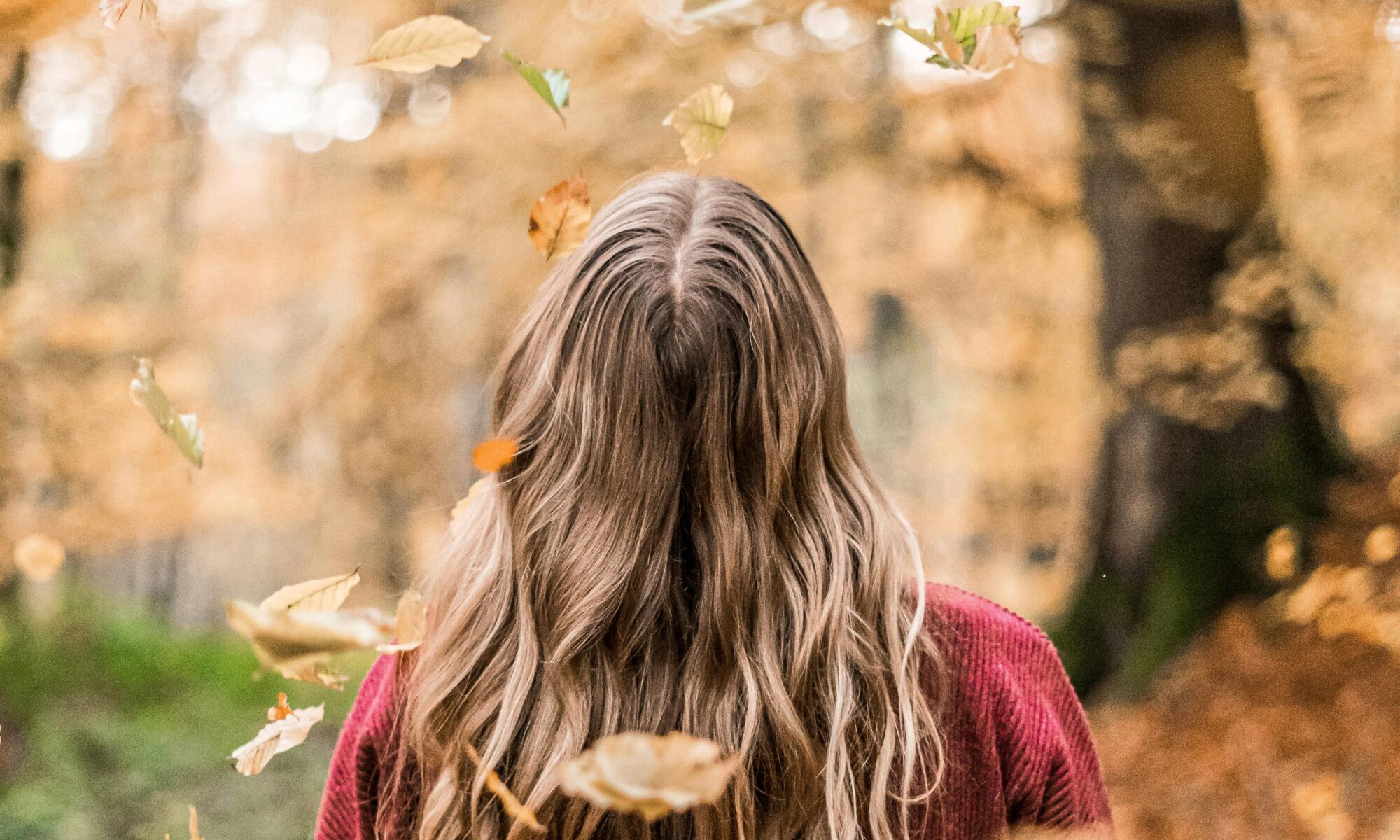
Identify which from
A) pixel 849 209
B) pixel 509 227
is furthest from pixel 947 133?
pixel 509 227

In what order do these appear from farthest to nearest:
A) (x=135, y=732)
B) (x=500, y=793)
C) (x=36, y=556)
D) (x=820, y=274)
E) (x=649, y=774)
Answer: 1. (x=135, y=732)
2. (x=36, y=556)
3. (x=820, y=274)
4. (x=500, y=793)
5. (x=649, y=774)

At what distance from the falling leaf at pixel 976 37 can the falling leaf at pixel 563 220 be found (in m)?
0.46

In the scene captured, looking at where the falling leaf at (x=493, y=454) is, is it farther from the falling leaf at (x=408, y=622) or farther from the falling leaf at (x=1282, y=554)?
the falling leaf at (x=1282, y=554)

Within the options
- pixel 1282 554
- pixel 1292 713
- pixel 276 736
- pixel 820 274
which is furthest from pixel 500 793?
pixel 820 274

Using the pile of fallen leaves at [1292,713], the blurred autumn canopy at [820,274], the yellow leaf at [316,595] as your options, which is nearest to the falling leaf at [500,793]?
the yellow leaf at [316,595]

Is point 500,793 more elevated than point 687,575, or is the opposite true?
point 687,575

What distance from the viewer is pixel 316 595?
3.88ft

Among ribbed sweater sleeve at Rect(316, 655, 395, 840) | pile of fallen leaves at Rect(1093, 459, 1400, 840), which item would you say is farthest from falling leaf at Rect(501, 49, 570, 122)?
pile of fallen leaves at Rect(1093, 459, 1400, 840)

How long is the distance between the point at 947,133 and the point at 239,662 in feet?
19.9

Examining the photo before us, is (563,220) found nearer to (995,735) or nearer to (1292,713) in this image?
(995,735)

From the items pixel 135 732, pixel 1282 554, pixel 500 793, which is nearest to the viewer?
pixel 500 793

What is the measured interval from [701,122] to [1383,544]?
417cm

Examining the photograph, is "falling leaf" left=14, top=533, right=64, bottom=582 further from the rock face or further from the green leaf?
the green leaf

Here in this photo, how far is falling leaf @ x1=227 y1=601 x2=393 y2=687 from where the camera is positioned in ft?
2.78
